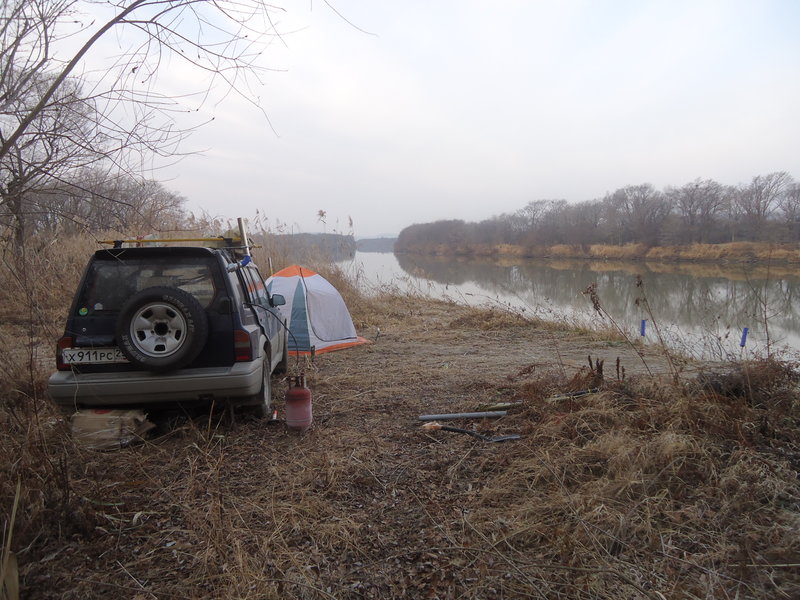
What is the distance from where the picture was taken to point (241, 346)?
417cm

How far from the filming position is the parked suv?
3.85 metres

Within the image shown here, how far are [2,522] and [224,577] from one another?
1280 millimetres

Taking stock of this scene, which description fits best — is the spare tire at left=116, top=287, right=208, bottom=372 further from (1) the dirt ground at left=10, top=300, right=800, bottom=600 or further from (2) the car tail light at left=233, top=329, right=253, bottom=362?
(1) the dirt ground at left=10, top=300, right=800, bottom=600

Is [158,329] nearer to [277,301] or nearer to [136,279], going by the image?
[136,279]

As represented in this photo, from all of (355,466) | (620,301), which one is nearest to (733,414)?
(355,466)

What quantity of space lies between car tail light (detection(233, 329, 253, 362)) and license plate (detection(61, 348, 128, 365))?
841 millimetres

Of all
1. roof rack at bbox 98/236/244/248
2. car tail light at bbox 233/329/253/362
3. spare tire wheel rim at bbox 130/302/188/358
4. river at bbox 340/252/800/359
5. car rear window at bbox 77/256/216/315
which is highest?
roof rack at bbox 98/236/244/248

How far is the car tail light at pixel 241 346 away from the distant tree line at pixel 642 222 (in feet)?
43.2

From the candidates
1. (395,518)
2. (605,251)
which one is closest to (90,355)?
(395,518)

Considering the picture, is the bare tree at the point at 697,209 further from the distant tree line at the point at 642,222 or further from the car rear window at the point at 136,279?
the car rear window at the point at 136,279

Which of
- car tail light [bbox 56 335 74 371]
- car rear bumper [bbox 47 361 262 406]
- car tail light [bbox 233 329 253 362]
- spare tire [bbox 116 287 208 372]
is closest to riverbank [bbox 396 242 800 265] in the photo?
car tail light [bbox 233 329 253 362]

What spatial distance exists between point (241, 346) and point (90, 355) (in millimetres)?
1163

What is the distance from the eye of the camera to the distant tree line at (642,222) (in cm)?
1672

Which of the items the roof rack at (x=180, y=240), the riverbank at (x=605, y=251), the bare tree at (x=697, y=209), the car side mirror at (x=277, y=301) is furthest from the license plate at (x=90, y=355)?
the bare tree at (x=697, y=209)
